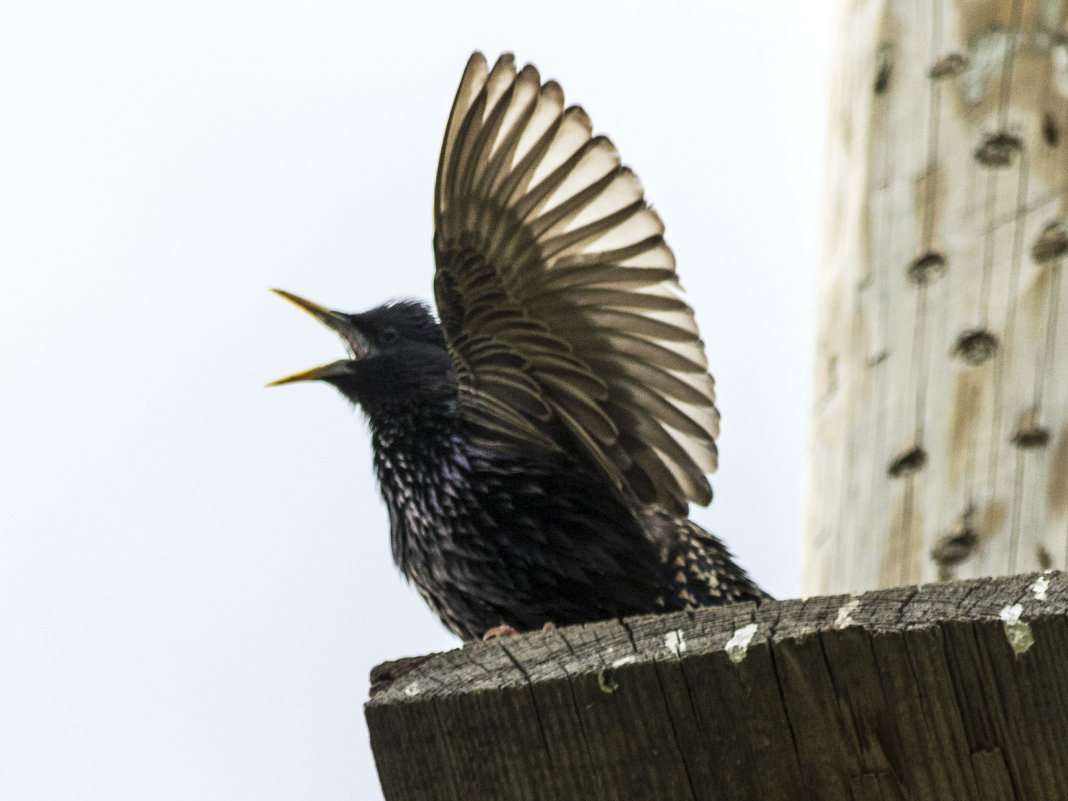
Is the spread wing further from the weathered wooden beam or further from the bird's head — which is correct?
the weathered wooden beam

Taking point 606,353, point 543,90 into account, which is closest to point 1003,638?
point 606,353

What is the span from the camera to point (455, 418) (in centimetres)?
240

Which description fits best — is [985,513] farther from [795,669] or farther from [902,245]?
[795,669]

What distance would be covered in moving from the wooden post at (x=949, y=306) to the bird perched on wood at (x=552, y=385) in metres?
0.49

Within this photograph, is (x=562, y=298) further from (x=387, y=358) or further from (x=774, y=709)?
(x=774, y=709)

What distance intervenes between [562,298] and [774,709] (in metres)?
1.19

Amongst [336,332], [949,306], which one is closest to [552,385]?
[336,332]

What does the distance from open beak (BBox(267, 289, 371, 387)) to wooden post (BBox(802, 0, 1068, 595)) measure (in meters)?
1.01

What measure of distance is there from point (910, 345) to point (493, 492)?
0.93 m

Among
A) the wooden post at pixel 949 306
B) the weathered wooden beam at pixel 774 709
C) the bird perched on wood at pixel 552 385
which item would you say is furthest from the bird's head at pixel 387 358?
the weathered wooden beam at pixel 774 709

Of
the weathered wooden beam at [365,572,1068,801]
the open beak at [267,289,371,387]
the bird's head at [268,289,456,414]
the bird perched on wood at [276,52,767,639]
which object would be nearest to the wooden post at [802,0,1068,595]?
the bird perched on wood at [276,52,767,639]

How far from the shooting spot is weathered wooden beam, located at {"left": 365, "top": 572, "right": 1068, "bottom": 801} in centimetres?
112

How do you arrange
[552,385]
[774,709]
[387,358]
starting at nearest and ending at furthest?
[774,709], [552,385], [387,358]

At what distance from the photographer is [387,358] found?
8.27 feet
